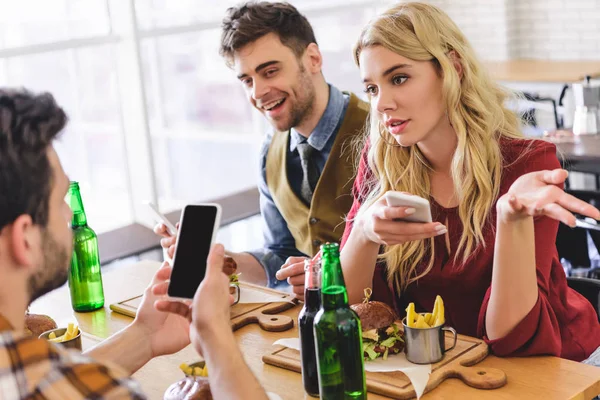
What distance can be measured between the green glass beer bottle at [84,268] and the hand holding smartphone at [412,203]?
2.80 feet

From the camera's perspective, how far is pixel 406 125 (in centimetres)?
205

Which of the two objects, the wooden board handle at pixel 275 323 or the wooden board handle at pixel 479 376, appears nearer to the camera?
the wooden board handle at pixel 479 376

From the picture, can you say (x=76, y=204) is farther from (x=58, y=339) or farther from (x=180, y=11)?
(x=180, y=11)

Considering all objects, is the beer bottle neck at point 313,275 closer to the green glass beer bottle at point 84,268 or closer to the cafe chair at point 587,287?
the green glass beer bottle at point 84,268

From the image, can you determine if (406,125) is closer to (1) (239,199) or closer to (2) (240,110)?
(1) (239,199)

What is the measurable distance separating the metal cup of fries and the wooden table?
0.13 meters

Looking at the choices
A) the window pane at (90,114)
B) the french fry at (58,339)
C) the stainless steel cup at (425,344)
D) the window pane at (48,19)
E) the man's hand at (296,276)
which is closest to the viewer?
the stainless steel cup at (425,344)

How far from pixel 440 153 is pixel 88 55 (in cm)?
357

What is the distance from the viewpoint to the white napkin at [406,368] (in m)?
1.53

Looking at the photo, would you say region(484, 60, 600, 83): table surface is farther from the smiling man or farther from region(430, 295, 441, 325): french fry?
region(430, 295, 441, 325): french fry

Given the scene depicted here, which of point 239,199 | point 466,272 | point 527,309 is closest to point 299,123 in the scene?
point 466,272

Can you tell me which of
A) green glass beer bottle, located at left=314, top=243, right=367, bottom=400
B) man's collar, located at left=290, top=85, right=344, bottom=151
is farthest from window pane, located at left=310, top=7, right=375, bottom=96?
green glass beer bottle, located at left=314, top=243, right=367, bottom=400

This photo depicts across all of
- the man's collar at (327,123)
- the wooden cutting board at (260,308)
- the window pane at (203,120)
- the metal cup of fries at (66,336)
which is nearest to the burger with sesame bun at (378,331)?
the wooden cutting board at (260,308)

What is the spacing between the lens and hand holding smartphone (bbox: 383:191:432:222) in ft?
5.31
